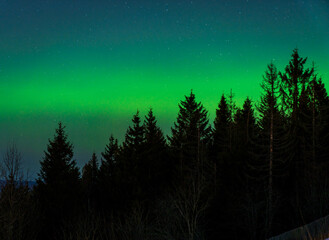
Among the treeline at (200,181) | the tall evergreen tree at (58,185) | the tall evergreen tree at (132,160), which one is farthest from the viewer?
the tall evergreen tree at (132,160)

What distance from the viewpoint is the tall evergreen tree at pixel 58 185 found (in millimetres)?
38406

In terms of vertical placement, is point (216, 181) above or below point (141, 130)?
below

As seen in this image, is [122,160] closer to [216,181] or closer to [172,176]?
[172,176]

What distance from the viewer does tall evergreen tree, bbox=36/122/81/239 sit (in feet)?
126

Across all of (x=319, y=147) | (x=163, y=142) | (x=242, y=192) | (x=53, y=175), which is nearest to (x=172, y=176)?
(x=163, y=142)

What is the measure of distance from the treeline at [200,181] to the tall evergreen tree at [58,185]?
0.12 meters

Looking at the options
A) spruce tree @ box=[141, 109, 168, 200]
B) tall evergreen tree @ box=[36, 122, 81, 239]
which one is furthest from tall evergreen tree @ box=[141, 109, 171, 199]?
tall evergreen tree @ box=[36, 122, 81, 239]

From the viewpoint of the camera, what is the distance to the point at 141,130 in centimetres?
4809

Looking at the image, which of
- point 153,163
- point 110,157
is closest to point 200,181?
point 153,163

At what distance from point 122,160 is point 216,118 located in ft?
73.1

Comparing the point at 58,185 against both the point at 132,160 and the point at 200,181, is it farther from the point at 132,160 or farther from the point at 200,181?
the point at 200,181

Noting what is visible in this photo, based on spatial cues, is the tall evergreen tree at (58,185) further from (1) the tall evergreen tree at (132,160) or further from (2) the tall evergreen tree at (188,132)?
(2) the tall evergreen tree at (188,132)

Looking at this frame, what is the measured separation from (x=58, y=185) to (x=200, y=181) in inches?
735

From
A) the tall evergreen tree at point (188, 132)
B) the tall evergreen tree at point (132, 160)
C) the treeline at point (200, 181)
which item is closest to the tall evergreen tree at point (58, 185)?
the treeline at point (200, 181)
